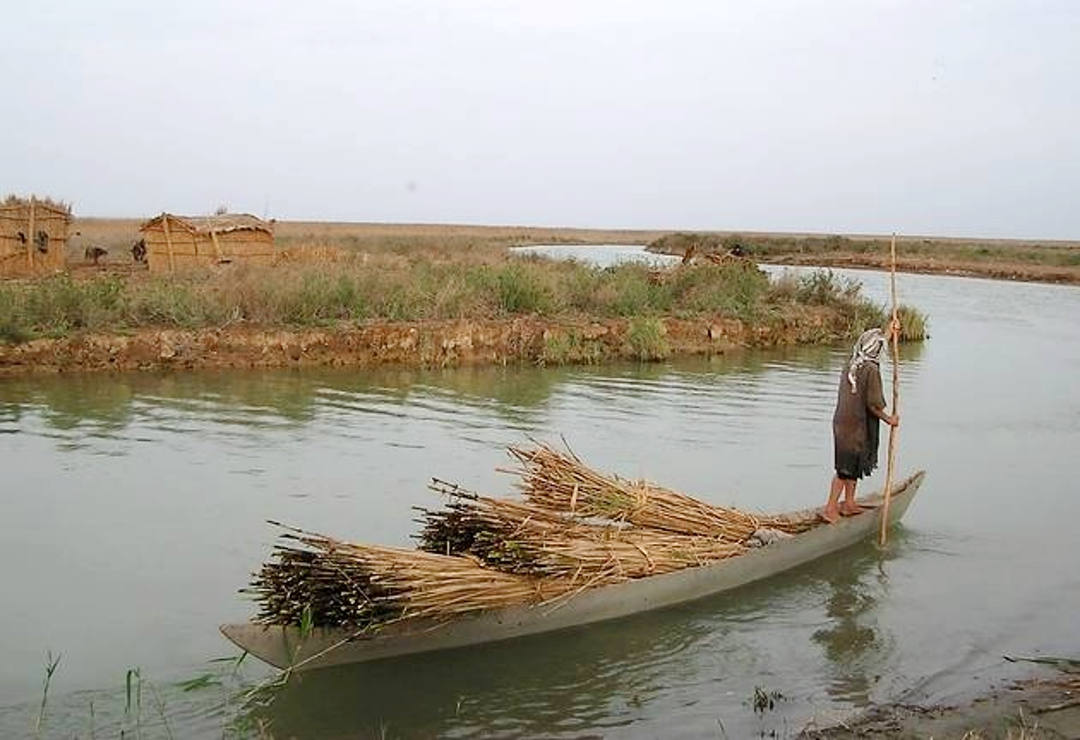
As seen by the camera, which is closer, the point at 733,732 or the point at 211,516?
the point at 733,732

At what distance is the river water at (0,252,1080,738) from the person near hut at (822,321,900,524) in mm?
654

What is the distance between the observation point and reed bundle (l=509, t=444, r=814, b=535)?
7.32 meters

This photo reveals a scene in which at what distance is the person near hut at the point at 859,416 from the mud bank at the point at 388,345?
10.7 metres

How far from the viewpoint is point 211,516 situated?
9547mm

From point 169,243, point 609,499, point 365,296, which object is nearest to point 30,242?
point 169,243

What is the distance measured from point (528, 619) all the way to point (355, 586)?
4.03 ft

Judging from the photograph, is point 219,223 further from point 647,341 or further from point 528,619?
point 528,619

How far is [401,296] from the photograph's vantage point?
779 inches

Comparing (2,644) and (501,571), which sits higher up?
(501,571)

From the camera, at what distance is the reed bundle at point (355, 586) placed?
5730 millimetres

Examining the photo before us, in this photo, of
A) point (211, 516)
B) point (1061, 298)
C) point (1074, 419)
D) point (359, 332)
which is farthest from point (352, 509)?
point (1061, 298)

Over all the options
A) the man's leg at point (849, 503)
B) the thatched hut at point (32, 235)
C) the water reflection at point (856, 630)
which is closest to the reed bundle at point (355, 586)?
the water reflection at point (856, 630)

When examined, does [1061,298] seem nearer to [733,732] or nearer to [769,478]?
[769,478]

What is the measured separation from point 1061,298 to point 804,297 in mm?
20160
